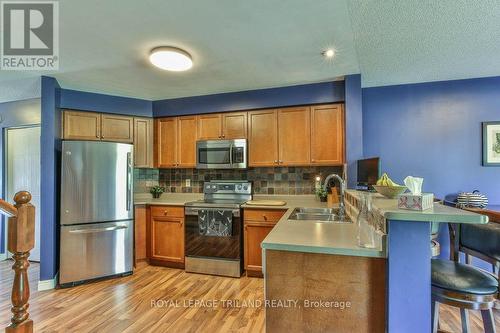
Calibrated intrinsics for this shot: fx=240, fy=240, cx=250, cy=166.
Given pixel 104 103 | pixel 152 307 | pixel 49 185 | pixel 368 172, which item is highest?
pixel 104 103

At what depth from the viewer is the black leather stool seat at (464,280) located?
1217 mm

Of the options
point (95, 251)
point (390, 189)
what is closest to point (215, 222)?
point (95, 251)

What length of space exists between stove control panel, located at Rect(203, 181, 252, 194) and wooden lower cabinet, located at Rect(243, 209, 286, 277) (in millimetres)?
541

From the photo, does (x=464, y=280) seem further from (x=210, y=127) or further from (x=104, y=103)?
(x=104, y=103)

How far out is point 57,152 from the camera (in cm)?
284

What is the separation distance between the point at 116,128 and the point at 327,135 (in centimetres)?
290

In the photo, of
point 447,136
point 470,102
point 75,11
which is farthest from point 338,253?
point 470,102

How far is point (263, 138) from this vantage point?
329 centimetres

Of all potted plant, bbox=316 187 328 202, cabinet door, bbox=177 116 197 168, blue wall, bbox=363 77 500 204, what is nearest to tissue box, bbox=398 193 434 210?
potted plant, bbox=316 187 328 202

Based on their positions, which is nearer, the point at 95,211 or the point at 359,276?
the point at 359,276

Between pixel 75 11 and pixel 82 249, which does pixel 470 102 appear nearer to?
pixel 75 11

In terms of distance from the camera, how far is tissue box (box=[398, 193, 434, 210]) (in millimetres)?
1196

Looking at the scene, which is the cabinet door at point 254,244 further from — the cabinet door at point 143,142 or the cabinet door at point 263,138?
the cabinet door at point 143,142

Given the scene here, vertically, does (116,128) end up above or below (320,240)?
above
